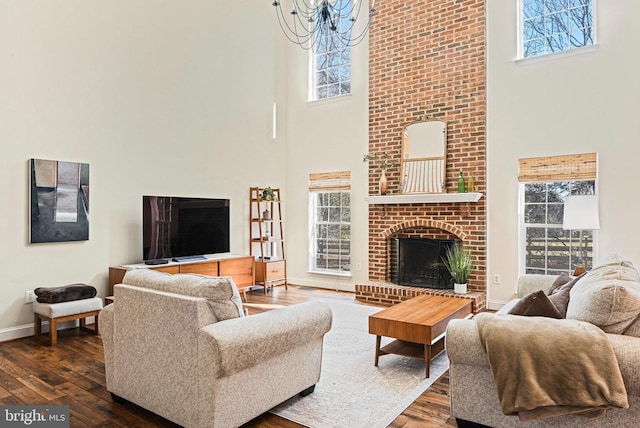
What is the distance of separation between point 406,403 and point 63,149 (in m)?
4.27

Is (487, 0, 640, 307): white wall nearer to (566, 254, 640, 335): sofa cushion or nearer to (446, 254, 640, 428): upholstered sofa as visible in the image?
(446, 254, 640, 428): upholstered sofa

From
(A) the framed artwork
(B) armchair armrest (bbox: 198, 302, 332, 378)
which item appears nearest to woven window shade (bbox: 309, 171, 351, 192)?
(A) the framed artwork

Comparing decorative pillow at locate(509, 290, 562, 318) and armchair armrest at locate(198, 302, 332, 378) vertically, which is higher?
decorative pillow at locate(509, 290, 562, 318)

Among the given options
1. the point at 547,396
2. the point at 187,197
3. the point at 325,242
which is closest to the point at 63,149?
the point at 187,197

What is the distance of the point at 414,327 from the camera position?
3.33m

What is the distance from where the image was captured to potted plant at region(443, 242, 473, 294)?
5570 millimetres

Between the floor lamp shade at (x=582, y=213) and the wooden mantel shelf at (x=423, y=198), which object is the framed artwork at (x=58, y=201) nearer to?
the wooden mantel shelf at (x=423, y=198)

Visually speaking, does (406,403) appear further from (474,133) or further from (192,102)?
(192,102)

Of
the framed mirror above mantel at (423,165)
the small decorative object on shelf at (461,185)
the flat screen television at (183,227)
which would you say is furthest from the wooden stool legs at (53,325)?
the small decorative object on shelf at (461,185)

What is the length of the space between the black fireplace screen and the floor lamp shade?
73.0 inches

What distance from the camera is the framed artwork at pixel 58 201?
4.39 metres

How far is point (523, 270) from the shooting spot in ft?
17.8

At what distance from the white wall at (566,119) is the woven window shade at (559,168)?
8 centimetres

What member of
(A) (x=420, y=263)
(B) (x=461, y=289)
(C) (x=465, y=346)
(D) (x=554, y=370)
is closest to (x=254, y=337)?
(C) (x=465, y=346)
